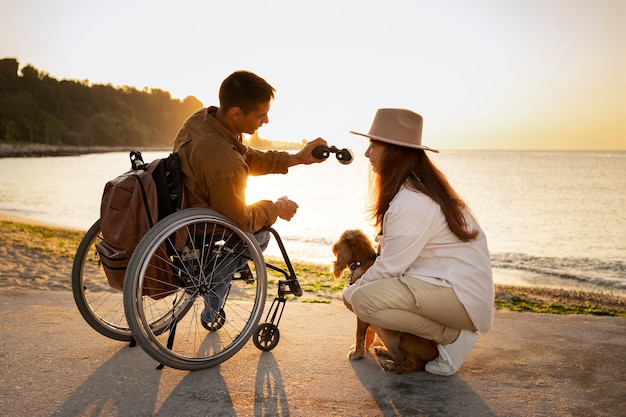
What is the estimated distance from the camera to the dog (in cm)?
339

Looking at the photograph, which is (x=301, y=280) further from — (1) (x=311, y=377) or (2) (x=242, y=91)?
(2) (x=242, y=91)

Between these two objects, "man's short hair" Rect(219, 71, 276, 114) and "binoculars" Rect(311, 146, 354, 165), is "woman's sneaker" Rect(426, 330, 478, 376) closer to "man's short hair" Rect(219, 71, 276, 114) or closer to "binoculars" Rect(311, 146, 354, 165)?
"binoculars" Rect(311, 146, 354, 165)

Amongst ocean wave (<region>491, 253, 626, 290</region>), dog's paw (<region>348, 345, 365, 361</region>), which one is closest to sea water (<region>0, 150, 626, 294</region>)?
ocean wave (<region>491, 253, 626, 290</region>)

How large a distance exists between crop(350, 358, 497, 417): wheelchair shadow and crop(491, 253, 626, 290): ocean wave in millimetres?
10658

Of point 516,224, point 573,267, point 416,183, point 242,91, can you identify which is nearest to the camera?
point 416,183

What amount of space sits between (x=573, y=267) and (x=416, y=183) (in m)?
13.7

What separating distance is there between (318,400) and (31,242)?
9.46 metres

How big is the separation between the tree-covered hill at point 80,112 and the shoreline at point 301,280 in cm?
9937

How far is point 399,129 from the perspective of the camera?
3225mm

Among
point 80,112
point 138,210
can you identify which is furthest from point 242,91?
point 80,112

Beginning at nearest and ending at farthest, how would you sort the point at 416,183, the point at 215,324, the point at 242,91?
the point at 416,183 < the point at 242,91 < the point at 215,324

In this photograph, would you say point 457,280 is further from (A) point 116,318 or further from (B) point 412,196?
(A) point 116,318

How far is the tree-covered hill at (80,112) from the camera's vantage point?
4545 inches

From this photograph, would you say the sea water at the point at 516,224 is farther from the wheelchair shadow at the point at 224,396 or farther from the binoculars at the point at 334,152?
the wheelchair shadow at the point at 224,396
